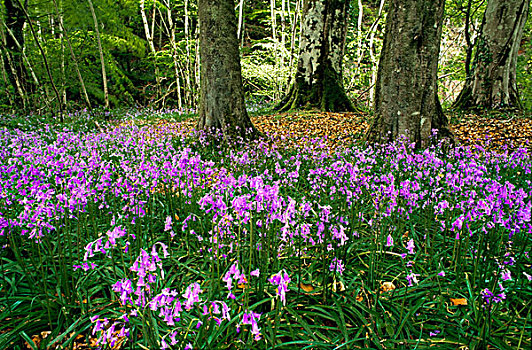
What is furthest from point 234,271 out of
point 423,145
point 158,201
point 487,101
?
point 487,101

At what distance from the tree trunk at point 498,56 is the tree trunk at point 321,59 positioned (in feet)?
12.0

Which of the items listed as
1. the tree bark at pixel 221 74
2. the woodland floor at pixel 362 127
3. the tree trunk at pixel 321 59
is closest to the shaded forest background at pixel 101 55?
the tree trunk at pixel 321 59

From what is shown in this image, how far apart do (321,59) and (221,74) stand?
4.86m

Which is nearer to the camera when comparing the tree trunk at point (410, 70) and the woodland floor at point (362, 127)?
the tree trunk at point (410, 70)

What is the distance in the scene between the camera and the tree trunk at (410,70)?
183 inches

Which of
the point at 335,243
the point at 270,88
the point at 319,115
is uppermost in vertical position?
the point at 270,88

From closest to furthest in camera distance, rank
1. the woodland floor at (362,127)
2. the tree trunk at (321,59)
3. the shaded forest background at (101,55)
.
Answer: the woodland floor at (362,127), the shaded forest background at (101,55), the tree trunk at (321,59)

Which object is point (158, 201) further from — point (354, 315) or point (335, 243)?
point (354, 315)

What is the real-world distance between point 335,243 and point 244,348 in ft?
2.94

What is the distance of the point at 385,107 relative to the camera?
199 inches

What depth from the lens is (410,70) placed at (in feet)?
15.6

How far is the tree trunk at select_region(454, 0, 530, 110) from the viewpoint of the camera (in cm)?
849

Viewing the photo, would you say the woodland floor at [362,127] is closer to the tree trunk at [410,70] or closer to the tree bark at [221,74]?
the tree trunk at [410,70]

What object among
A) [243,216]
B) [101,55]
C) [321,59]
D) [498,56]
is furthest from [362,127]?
[101,55]
